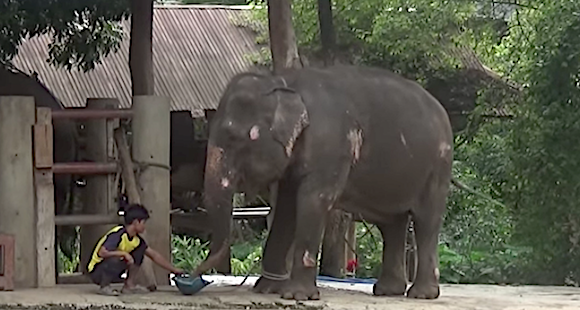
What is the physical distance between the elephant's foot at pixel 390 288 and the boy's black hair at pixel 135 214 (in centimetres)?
188

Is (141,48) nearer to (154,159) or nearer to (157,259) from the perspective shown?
(154,159)

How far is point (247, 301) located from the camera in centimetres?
761

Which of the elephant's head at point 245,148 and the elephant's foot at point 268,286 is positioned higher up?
the elephant's head at point 245,148

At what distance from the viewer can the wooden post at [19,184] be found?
813 centimetres

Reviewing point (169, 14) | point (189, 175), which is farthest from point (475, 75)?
point (169, 14)

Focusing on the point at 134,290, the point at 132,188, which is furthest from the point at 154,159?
the point at 134,290

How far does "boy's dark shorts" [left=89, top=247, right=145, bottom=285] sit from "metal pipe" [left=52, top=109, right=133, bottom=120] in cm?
117

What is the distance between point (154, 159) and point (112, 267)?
1.04 meters

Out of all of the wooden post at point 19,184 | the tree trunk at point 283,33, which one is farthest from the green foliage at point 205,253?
the wooden post at point 19,184

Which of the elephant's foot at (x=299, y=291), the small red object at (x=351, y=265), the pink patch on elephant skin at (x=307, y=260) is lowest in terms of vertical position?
the small red object at (x=351, y=265)

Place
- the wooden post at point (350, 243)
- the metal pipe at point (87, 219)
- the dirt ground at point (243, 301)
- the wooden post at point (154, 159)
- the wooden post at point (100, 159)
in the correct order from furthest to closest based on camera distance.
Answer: the wooden post at point (350, 243) < the wooden post at point (100, 159) < the wooden post at point (154, 159) < the metal pipe at point (87, 219) < the dirt ground at point (243, 301)

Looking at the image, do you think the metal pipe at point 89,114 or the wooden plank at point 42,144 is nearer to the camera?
the wooden plank at point 42,144

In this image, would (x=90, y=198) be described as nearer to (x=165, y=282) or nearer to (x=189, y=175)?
(x=165, y=282)

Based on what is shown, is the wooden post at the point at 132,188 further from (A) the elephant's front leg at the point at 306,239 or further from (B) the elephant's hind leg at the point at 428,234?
(B) the elephant's hind leg at the point at 428,234
